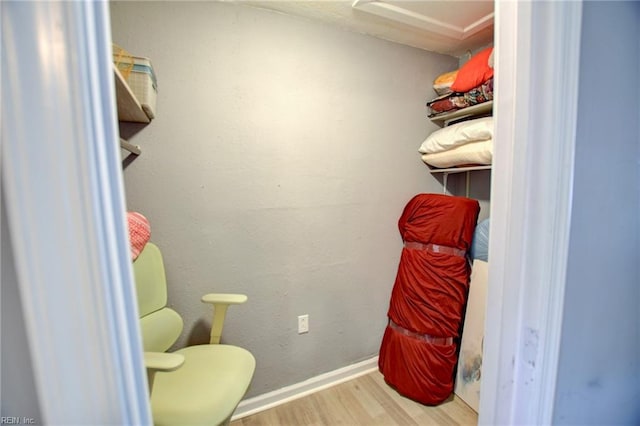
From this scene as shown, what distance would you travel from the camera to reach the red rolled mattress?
1555 mm

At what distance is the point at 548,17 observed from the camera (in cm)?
50

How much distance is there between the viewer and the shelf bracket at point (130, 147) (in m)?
1.08

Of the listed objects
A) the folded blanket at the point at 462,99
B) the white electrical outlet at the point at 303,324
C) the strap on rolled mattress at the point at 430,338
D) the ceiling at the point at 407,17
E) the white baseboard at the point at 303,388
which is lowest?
the white baseboard at the point at 303,388

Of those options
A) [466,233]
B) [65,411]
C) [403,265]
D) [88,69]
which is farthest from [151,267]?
[466,233]

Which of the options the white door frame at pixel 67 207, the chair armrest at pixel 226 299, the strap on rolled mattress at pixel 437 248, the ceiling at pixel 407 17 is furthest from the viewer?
the strap on rolled mattress at pixel 437 248

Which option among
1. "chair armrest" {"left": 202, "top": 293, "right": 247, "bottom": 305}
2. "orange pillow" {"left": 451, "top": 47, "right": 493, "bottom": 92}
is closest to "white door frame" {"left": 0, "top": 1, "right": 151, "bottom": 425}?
"chair armrest" {"left": 202, "top": 293, "right": 247, "bottom": 305}

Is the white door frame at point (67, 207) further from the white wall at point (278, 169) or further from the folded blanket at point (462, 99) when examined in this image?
the folded blanket at point (462, 99)

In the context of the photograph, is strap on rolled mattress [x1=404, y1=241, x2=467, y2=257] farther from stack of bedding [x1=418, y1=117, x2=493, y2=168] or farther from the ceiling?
the ceiling

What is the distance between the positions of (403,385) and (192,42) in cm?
222

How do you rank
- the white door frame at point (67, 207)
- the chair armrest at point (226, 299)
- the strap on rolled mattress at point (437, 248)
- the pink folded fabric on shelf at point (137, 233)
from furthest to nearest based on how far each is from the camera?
1. the strap on rolled mattress at point (437, 248)
2. the chair armrest at point (226, 299)
3. the pink folded fabric on shelf at point (137, 233)
4. the white door frame at point (67, 207)

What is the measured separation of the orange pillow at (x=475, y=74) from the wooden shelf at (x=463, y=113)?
0.38 ft

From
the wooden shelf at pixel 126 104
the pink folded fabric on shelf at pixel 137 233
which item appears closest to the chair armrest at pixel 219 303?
the pink folded fabric on shelf at pixel 137 233

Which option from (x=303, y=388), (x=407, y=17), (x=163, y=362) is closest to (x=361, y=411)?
(x=303, y=388)

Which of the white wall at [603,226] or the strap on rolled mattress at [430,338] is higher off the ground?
the white wall at [603,226]
